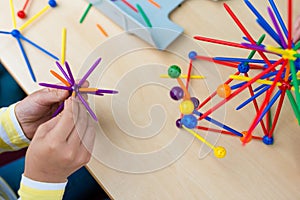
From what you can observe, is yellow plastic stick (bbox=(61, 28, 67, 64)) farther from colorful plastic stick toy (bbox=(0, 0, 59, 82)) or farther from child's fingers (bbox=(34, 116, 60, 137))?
child's fingers (bbox=(34, 116, 60, 137))

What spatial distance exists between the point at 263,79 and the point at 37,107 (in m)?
0.36

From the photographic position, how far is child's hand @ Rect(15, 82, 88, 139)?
22.7 inches

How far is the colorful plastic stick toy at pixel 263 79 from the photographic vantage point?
0.43 metres

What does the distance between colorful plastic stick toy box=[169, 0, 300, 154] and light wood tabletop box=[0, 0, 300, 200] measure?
0.07 ft

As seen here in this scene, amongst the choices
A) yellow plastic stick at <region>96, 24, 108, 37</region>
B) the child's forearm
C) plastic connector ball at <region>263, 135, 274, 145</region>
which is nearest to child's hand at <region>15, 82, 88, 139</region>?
the child's forearm

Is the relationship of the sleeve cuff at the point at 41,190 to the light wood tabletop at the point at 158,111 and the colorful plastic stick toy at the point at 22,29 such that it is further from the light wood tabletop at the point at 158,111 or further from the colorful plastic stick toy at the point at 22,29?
the colorful plastic stick toy at the point at 22,29

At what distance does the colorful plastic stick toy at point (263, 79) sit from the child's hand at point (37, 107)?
0.19 m

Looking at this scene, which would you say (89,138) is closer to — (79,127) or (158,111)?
(79,127)

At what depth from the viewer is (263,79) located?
Answer: 19.7 inches

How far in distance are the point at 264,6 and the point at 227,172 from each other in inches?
13.8

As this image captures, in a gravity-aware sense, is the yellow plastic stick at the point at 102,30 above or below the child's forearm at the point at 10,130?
above

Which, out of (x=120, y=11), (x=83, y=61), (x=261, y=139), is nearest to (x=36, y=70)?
(x=83, y=61)

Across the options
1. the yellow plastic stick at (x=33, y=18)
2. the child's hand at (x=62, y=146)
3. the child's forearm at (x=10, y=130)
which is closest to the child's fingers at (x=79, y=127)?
the child's hand at (x=62, y=146)

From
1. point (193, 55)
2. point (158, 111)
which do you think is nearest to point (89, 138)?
point (158, 111)
